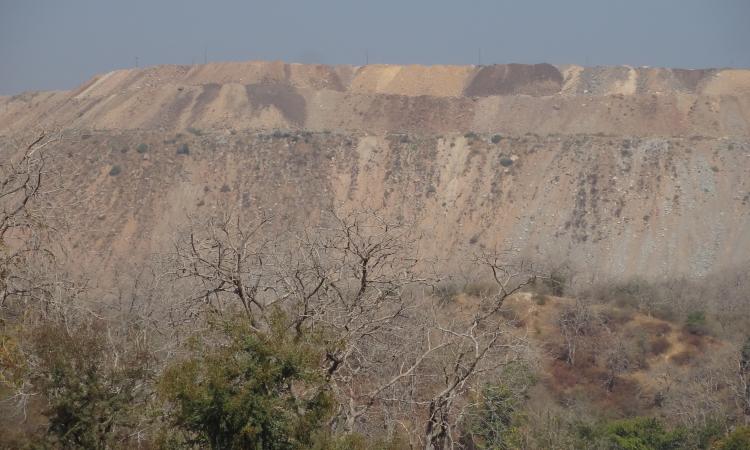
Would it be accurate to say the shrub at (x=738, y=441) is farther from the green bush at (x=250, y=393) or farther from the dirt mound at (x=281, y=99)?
the dirt mound at (x=281, y=99)

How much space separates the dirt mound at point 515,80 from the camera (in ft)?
277

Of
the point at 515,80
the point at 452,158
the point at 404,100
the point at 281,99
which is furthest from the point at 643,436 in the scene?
the point at 515,80

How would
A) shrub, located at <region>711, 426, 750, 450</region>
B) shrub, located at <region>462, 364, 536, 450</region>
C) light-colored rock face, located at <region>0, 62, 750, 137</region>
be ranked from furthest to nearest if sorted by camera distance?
light-colored rock face, located at <region>0, 62, 750, 137</region>
shrub, located at <region>711, 426, 750, 450</region>
shrub, located at <region>462, 364, 536, 450</region>

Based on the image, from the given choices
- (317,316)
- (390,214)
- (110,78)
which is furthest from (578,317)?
(110,78)

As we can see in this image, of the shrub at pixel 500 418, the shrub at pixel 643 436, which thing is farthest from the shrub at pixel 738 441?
the shrub at pixel 500 418

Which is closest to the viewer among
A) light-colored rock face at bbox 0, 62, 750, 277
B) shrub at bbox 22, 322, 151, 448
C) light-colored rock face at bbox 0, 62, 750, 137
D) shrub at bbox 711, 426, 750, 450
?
shrub at bbox 22, 322, 151, 448

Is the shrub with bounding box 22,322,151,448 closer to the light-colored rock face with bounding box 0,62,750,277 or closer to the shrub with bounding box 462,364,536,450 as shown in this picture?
the shrub with bounding box 462,364,536,450

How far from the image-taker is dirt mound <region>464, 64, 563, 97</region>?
84.4 meters

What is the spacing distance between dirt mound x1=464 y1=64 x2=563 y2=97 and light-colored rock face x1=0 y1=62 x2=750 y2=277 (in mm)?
291

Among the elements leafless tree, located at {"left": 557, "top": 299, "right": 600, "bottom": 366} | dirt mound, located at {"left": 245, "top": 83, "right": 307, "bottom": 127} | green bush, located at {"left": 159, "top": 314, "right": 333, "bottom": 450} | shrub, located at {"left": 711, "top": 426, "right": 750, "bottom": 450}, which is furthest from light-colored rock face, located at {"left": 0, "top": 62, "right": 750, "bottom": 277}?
green bush, located at {"left": 159, "top": 314, "right": 333, "bottom": 450}

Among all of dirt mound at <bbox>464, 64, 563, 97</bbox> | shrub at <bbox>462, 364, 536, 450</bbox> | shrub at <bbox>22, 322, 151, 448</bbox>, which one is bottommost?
shrub at <bbox>462, 364, 536, 450</bbox>

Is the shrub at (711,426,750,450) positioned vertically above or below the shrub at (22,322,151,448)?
below

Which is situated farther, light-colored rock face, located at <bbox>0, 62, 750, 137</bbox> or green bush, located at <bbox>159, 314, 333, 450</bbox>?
light-colored rock face, located at <bbox>0, 62, 750, 137</bbox>

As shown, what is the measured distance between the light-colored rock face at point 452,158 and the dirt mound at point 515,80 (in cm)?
29
